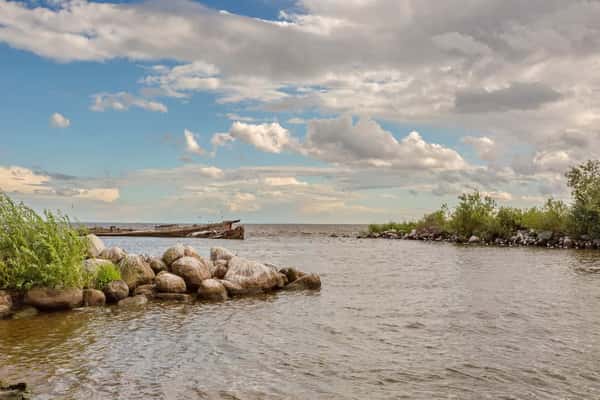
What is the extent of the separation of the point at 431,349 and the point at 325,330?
144 inches

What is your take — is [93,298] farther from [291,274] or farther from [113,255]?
[291,274]

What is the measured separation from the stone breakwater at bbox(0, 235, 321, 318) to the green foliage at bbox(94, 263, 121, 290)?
0.83 feet

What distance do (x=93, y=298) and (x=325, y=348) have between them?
35.6 ft

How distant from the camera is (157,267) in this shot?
24.6 m

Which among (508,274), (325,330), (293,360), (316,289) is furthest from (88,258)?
(508,274)

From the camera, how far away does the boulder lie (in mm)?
17362

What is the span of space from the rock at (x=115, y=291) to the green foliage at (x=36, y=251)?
1.09 m

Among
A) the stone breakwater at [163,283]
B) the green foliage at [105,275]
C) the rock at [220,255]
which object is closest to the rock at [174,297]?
the stone breakwater at [163,283]

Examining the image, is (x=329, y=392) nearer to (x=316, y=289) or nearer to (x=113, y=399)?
(x=113, y=399)

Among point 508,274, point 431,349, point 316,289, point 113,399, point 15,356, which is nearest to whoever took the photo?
point 113,399

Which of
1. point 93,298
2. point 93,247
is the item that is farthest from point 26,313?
point 93,247

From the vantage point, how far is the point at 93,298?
1995 cm

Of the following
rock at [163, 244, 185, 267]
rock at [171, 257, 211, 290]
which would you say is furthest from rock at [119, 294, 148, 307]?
rock at [163, 244, 185, 267]

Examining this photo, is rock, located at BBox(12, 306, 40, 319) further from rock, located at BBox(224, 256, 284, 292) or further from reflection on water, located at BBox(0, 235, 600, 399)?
rock, located at BBox(224, 256, 284, 292)
